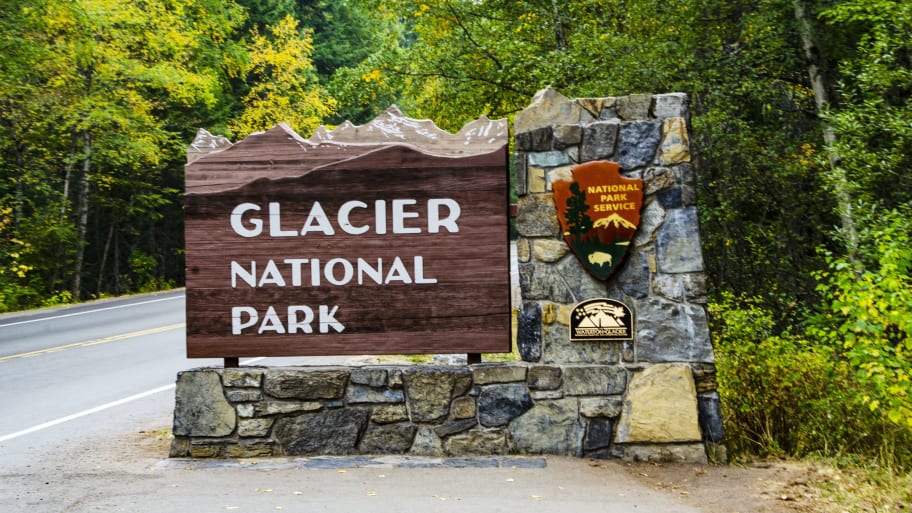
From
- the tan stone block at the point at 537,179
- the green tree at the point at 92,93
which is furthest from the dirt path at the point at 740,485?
the green tree at the point at 92,93

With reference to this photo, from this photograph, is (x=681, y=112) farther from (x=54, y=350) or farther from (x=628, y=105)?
(x=54, y=350)

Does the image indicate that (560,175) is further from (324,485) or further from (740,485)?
(324,485)

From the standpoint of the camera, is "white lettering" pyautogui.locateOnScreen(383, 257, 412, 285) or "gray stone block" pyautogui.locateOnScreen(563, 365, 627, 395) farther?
"white lettering" pyautogui.locateOnScreen(383, 257, 412, 285)

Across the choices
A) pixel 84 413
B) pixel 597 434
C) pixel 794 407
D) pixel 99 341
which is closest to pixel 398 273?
pixel 597 434

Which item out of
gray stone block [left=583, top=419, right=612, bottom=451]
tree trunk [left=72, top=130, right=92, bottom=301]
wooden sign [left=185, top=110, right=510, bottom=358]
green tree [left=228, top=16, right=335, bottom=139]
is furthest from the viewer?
green tree [left=228, top=16, right=335, bottom=139]

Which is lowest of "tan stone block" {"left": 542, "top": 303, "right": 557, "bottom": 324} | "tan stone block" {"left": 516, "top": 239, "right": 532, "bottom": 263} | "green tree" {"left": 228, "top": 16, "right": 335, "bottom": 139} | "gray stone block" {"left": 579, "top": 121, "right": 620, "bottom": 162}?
"tan stone block" {"left": 542, "top": 303, "right": 557, "bottom": 324}

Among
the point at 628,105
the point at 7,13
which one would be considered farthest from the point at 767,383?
the point at 7,13

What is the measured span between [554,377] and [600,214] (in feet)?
4.28

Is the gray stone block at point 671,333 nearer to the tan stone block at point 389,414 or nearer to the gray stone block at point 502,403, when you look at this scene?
the gray stone block at point 502,403

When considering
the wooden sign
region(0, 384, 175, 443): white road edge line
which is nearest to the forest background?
the wooden sign

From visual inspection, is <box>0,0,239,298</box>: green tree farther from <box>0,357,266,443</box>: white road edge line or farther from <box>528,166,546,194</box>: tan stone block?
<box>528,166,546,194</box>: tan stone block

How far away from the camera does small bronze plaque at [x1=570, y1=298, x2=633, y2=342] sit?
6.89 m

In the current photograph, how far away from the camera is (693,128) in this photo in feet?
40.1

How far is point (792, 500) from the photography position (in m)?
5.82
